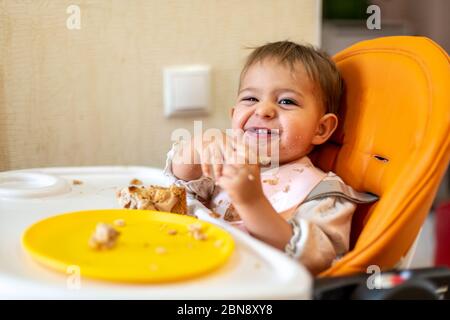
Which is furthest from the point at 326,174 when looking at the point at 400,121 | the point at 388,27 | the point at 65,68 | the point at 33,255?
the point at 388,27

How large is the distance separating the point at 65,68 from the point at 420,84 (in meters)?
0.64

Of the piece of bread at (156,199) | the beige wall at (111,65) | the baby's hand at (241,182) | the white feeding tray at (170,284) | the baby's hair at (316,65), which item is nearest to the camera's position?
the white feeding tray at (170,284)

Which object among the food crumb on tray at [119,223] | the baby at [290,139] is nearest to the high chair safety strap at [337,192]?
the baby at [290,139]

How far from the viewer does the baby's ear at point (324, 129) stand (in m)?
0.86

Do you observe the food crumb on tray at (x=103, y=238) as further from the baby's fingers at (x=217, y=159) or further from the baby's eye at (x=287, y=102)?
the baby's eye at (x=287, y=102)

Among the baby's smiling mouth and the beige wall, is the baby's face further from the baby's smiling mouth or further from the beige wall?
the beige wall

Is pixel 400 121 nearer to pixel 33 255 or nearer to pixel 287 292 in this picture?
pixel 287 292

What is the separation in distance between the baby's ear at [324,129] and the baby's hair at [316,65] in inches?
0.8

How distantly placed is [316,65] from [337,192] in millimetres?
208

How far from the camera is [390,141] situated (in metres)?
0.77

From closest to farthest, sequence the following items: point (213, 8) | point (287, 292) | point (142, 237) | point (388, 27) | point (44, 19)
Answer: point (287, 292)
point (142, 237)
point (44, 19)
point (213, 8)
point (388, 27)

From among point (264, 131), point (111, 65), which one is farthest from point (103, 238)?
point (111, 65)

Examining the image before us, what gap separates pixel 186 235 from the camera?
638 millimetres

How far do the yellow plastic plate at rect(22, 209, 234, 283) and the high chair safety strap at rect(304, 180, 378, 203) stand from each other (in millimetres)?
181
